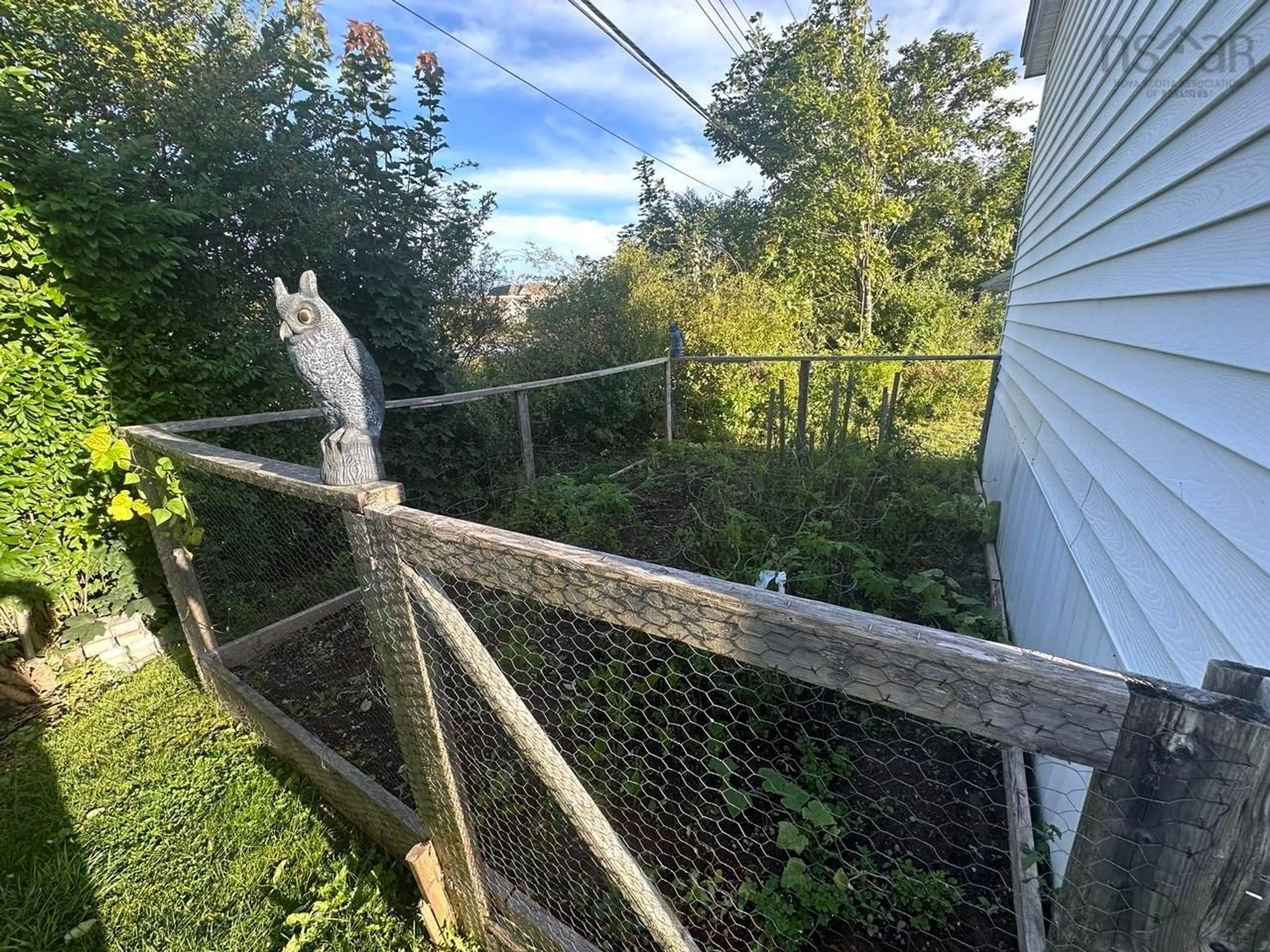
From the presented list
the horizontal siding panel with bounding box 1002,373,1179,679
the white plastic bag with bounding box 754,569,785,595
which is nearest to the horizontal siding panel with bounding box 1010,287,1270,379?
the horizontal siding panel with bounding box 1002,373,1179,679

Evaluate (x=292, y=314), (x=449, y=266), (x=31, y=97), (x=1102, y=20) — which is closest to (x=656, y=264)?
(x=449, y=266)

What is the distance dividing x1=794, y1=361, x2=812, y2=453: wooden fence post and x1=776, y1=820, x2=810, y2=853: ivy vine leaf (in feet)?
9.51

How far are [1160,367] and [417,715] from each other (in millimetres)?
2190

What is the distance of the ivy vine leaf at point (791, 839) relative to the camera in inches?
61.4

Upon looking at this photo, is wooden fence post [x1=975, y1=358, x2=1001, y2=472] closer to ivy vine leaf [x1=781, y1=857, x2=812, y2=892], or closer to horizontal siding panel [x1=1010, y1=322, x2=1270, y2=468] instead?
horizontal siding panel [x1=1010, y1=322, x2=1270, y2=468]

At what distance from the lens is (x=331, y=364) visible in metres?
1.35

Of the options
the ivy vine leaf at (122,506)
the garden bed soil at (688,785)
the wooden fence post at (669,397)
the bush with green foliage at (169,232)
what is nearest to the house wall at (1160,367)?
the garden bed soil at (688,785)

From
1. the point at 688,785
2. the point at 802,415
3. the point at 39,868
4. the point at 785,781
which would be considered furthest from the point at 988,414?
the point at 39,868

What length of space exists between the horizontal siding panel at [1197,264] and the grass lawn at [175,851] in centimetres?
272

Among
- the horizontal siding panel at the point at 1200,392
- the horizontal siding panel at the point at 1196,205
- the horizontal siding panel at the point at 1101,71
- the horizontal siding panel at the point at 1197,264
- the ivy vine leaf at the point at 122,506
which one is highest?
the horizontal siding panel at the point at 1101,71

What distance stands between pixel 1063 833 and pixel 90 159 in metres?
4.65

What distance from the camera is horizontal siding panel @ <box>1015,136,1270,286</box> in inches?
43.5

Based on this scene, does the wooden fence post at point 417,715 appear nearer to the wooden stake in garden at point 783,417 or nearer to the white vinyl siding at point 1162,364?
the white vinyl siding at point 1162,364

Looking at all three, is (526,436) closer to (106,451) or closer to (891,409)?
(106,451)
